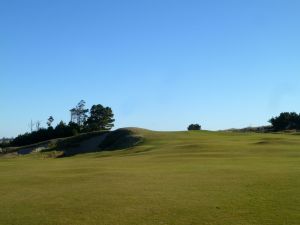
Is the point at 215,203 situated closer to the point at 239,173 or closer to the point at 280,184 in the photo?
the point at 280,184

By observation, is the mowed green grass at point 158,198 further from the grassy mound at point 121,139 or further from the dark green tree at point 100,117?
the dark green tree at point 100,117

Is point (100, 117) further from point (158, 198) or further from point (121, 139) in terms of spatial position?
point (158, 198)

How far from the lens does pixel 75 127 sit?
105438 mm

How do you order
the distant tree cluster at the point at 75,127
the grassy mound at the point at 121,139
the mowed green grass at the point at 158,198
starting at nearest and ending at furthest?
the mowed green grass at the point at 158,198, the grassy mound at the point at 121,139, the distant tree cluster at the point at 75,127

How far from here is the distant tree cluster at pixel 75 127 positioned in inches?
4021

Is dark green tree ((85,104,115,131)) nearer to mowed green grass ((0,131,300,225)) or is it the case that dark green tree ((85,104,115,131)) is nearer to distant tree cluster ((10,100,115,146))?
distant tree cluster ((10,100,115,146))

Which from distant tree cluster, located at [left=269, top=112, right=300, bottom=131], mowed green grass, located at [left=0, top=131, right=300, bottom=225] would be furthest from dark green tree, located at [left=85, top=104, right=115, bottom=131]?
mowed green grass, located at [left=0, top=131, right=300, bottom=225]

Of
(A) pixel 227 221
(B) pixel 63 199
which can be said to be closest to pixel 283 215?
(A) pixel 227 221

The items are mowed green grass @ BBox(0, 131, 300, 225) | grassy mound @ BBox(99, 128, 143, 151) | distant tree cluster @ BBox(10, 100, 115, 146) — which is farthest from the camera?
distant tree cluster @ BBox(10, 100, 115, 146)

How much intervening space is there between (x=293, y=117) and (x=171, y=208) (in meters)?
111

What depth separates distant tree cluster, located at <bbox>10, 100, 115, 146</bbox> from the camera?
102 metres

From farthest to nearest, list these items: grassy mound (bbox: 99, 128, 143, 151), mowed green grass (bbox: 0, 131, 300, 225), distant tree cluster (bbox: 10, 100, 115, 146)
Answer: distant tree cluster (bbox: 10, 100, 115, 146) → grassy mound (bbox: 99, 128, 143, 151) → mowed green grass (bbox: 0, 131, 300, 225)

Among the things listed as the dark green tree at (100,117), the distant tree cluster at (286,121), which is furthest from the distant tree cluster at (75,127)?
the distant tree cluster at (286,121)

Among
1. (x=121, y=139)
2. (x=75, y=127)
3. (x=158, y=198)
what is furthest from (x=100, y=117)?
(x=158, y=198)
